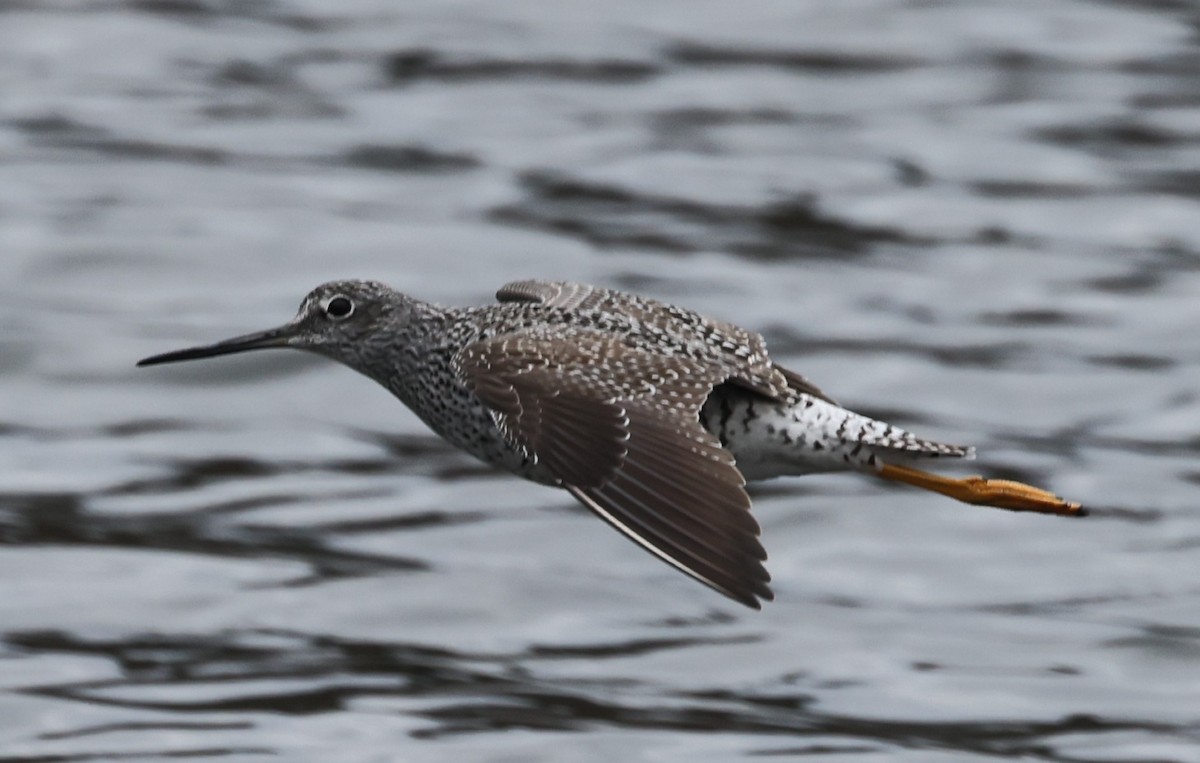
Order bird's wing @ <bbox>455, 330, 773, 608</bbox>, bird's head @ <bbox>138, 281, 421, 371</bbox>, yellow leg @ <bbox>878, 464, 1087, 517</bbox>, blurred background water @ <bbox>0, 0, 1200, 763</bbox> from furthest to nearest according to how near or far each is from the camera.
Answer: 1. blurred background water @ <bbox>0, 0, 1200, 763</bbox>
2. bird's head @ <bbox>138, 281, 421, 371</bbox>
3. yellow leg @ <bbox>878, 464, 1087, 517</bbox>
4. bird's wing @ <bbox>455, 330, 773, 608</bbox>

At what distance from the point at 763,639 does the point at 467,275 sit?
6791 mm

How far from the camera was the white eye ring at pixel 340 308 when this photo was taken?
13.3 m

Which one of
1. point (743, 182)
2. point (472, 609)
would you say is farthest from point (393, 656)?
point (743, 182)

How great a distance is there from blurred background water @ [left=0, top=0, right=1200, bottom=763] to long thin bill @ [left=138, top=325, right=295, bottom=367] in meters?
2.32

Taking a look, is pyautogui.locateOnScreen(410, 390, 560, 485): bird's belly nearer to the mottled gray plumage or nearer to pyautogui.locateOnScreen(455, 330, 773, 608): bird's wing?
the mottled gray plumage

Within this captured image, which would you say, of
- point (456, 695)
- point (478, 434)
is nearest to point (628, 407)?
point (478, 434)

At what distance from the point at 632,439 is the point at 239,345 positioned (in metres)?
2.66

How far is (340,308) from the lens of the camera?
1333 centimetres

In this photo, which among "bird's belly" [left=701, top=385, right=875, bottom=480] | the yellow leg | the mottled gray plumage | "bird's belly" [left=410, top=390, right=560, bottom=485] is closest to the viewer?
the mottled gray plumage

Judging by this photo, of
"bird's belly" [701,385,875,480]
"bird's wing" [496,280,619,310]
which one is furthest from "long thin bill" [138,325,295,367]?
"bird's belly" [701,385,875,480]

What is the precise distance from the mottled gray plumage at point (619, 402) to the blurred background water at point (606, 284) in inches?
101

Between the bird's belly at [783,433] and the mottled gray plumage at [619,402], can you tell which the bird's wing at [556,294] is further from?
the bird's belly at [783,433]

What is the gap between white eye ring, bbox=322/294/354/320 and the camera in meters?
13.3

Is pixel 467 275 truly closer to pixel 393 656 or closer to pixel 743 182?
pixel 743 182
